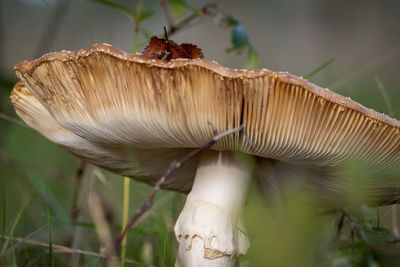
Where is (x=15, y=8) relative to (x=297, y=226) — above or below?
above

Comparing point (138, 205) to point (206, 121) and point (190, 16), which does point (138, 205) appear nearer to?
point (190, 16)

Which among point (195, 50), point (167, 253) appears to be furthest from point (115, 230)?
point (195, 50)

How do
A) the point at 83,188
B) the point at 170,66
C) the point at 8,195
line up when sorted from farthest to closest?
the point at 8,195
the point at 83,188
the point at 170,66

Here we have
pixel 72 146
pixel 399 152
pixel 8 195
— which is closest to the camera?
pixel 399 152

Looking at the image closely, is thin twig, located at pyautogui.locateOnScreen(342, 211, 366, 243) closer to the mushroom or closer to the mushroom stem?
the mushroom

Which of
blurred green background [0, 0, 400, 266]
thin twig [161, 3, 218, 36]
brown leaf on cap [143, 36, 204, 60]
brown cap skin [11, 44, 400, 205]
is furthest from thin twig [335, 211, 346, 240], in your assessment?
thin twig [161, 3, 218, 36]

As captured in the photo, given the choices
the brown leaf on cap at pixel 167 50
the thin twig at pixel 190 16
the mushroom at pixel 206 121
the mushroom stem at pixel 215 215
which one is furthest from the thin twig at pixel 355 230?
the thin twig at pixel 190 16

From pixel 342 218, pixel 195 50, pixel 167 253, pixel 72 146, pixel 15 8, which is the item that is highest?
pixel 15 8

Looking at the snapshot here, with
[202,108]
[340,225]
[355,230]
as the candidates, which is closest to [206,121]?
[202,108]

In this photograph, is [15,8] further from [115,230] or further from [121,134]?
[121,134]
